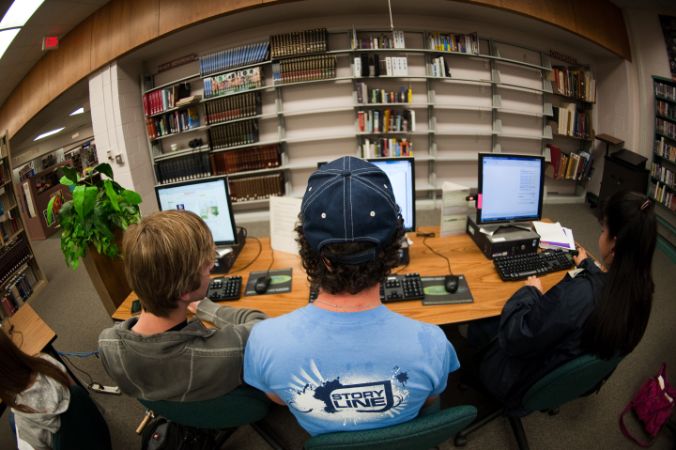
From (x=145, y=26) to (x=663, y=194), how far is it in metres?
6.20

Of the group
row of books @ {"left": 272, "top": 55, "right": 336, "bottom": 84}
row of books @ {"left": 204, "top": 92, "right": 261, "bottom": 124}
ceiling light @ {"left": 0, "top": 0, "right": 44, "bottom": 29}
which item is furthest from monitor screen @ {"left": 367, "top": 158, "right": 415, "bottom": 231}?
ceiling light @ {"left": 0, "top": 0, "right": 44, "bottom": 29}

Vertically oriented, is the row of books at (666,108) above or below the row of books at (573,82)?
below

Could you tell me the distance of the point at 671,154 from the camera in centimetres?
370

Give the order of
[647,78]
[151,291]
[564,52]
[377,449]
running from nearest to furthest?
[377,449] → [151,291] → [647,78] → [564,52]

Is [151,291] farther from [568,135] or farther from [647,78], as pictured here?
[647,78]

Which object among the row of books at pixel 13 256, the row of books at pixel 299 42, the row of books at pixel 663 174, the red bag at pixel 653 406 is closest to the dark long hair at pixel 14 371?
the red bag at pixel 653 406

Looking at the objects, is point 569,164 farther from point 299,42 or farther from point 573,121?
point 299,42

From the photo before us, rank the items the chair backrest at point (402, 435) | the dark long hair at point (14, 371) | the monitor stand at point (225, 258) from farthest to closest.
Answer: the monitor stand at point (225, 258)
the dark long hair at point (14, 371)
the chair backrest at point (402, 435)

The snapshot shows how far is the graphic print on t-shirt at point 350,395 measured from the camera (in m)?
0.74

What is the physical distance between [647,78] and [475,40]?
207cm

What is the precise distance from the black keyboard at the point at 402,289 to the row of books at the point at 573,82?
4077 mm

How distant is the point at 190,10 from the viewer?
3406 millimetres

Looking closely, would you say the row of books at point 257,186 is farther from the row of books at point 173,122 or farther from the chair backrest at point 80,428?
the chair backrest at point 80,428

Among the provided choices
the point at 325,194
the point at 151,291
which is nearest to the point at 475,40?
the point at 325,194
